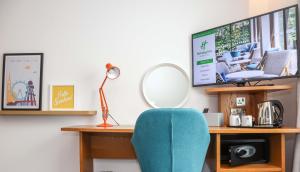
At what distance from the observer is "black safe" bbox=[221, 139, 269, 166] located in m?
1.72

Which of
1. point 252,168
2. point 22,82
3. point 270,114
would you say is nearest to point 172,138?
point 252,168

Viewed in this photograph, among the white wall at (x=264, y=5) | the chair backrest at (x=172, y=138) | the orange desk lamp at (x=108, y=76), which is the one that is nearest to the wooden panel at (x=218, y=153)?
the chair backrest at (x=172, y=138)

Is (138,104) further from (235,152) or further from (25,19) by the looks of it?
(25,19)

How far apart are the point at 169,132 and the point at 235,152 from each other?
1.93 feet

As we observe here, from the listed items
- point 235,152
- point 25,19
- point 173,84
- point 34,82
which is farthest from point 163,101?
point 25,19

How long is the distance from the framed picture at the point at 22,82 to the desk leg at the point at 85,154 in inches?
23.5

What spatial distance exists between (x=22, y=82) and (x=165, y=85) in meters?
1.27

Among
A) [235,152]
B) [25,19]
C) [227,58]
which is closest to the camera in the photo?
[235,152]

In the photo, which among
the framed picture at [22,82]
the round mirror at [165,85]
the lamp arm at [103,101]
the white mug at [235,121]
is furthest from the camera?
the framed picture at [22,82]

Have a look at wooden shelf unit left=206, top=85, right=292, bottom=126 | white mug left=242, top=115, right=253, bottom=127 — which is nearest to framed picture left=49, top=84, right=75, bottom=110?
wooden shelf unit left=206, top=85, right=292, bottom=126

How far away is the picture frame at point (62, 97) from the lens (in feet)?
7.47

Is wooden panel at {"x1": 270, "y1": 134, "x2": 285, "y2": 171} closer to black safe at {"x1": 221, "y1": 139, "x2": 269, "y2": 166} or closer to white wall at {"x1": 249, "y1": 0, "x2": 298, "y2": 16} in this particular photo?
black safe at {"x1": 221, "y1": 139, "x2": 269, "y2": 166}

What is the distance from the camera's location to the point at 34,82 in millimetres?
2320

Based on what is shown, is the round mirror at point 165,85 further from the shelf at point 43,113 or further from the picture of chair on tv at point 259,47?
the shelf at point 43,113
